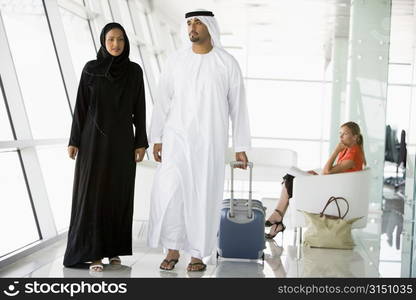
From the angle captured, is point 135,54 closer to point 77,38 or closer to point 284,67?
point 77,38

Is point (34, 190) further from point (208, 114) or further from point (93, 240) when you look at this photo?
point (208, 114)

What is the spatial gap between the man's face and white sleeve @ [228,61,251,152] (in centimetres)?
29

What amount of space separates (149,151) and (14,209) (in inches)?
227

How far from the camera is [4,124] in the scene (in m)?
4.92

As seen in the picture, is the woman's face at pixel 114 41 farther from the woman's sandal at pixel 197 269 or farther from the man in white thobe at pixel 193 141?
the woman's sandal at pixel 197 269

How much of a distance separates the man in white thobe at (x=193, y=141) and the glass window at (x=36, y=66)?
5.43 ft

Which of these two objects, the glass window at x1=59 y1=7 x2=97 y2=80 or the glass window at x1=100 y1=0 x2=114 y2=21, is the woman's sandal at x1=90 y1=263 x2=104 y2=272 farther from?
the glass window at x1=100 y1=0 x2=114 y2=21

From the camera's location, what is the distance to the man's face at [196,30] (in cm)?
450

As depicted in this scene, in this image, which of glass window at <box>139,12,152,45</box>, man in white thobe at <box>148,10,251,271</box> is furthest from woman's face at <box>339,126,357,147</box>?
glass window at <box>139,12,152,45</box>

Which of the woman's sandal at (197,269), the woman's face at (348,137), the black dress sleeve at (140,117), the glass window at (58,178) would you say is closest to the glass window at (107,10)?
the glass window at (58,178)

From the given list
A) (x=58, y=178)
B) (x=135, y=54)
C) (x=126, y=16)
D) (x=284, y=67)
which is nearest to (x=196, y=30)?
(x=58, y=178)

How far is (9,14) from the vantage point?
216 inches

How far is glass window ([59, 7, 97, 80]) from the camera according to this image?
7.55m

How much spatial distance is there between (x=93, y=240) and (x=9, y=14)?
2188 mm
